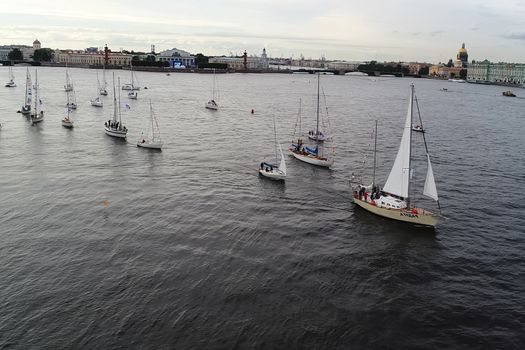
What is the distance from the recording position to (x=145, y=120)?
97.0m

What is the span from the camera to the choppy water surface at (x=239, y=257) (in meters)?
25.7

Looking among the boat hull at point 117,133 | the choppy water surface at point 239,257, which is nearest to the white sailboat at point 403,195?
the choppy water surface at point 239,257

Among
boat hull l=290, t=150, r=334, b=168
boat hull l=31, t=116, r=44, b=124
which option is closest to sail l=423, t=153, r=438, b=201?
boat hull l=290, t=150, r=334, b=168

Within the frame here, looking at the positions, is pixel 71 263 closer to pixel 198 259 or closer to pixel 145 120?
pixel 198 259

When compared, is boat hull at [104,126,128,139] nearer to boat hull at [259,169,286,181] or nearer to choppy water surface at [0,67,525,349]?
choppy water surface at [0,67,525,349]

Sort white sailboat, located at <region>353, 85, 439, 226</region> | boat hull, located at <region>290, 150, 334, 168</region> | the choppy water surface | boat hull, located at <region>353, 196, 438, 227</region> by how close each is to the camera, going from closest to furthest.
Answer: the choppy water surface → boat hull, located at <region>353, 196, 438, 227</region> → white sailboat, located at <region>353, 85, 439, 226</region> → boat hull, located at <region>290, 150, 334, 168</region>

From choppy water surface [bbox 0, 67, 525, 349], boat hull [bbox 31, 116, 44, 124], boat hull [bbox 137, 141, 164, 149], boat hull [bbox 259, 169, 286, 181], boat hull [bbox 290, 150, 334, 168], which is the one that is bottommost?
choppy water surface [bbox 0, 67, 525, 349]

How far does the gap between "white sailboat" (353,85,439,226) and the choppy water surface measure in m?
1.17

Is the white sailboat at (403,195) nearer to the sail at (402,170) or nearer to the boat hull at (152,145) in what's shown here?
the sail at (402,170)

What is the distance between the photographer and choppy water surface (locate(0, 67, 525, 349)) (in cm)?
2573

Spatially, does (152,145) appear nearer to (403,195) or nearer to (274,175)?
(274,175)

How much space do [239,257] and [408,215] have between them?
16072 mm

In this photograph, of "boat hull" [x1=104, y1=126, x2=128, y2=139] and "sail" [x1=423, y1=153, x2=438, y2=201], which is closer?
"sail" [x1=423, y1=153, x2=438, y2=201]

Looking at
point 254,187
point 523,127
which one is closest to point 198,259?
point 254,187
